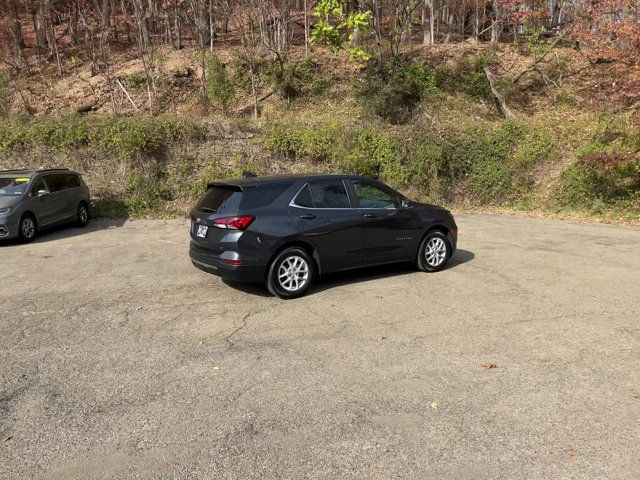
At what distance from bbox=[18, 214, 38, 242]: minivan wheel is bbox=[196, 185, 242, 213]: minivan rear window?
6.41m

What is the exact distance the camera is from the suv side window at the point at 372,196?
25.2ft

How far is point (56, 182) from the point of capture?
525 inches

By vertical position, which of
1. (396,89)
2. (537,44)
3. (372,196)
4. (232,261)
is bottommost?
(232,261)

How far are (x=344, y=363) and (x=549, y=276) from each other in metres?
4.56

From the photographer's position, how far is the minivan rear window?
22.4 ft

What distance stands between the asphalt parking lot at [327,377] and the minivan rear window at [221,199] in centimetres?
117

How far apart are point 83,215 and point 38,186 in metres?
1.79

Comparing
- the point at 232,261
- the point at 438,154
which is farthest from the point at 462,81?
the point at 232,261

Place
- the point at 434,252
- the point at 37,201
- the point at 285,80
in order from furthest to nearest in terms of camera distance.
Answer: the point at 285,80 < the point at 37,201 < the point at 434,252

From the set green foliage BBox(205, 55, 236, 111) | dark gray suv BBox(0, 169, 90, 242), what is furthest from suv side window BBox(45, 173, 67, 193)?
green foliage BBox(205, 55, 236, 111)

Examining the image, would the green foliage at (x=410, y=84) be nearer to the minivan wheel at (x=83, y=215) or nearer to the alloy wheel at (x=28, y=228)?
the minivan wheel at (x=83, y=215)

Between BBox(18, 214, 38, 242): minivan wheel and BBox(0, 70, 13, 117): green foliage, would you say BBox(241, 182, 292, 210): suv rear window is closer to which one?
BBox(18, 214, 38, 242): minivan wheel

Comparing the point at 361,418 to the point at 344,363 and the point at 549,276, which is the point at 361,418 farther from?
the point at 549,276

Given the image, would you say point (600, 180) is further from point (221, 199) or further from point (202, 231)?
point (202, 231)
